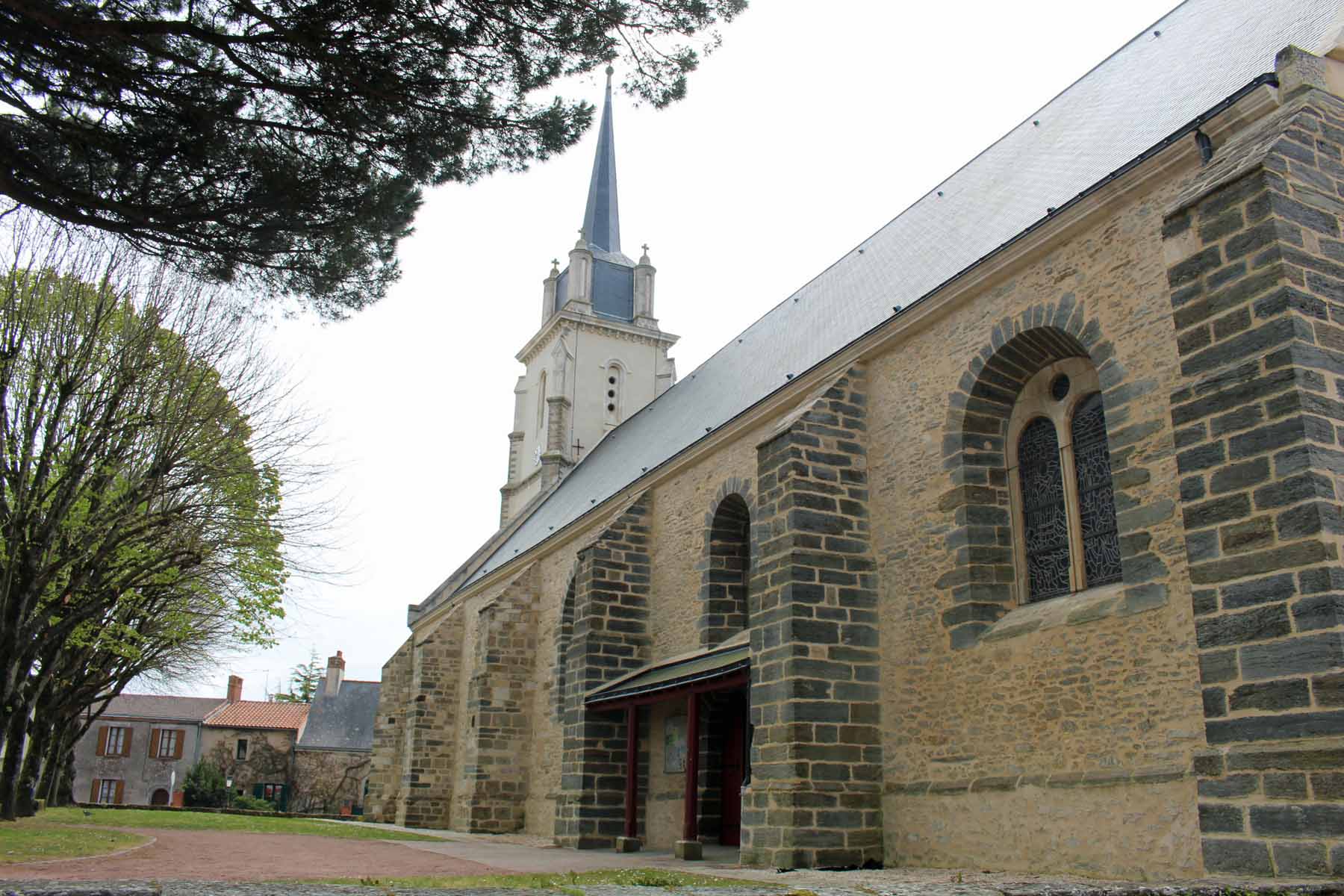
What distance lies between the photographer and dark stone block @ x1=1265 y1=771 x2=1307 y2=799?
5.45 m

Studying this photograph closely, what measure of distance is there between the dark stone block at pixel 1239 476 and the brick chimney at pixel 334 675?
1616 inches

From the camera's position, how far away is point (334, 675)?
139 feet

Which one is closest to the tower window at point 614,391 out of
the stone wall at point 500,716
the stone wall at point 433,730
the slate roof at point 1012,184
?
the stone wall at point 433,730

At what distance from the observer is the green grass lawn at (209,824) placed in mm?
16156

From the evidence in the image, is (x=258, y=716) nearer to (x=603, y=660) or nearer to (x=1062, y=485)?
(x=603, y=660)

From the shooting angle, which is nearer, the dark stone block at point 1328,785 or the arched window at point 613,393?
the dark stone block at point 1328,785

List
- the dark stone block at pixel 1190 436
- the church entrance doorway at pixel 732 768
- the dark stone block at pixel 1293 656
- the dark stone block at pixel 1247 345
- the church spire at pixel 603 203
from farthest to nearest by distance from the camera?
the church spire at pixel 603 203
the church entrance doorway at pixel 732 768
the dark stone block at pixel 1190 436
the dark stone block at pixel 1247 345
the dark stone block at pixel 1293 656

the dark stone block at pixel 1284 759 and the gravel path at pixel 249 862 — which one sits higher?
the dark stone block at pixel 1284 759

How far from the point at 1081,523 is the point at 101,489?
1189 cm

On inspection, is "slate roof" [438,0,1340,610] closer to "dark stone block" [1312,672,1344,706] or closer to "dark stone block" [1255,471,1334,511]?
"dark stone block" [1255,471,1334,511]

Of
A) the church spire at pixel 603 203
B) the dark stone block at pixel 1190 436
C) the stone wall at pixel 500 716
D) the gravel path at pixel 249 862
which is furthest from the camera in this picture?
the church spire at pixel 603 203

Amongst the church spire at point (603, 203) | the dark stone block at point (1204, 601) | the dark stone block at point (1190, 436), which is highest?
the church spire at point (603, 203)

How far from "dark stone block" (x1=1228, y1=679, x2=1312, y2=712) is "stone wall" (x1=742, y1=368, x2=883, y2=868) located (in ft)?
14.5

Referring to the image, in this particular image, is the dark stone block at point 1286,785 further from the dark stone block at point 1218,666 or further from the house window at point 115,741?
the house window at point 115,741
